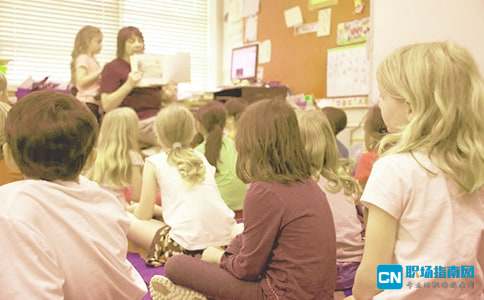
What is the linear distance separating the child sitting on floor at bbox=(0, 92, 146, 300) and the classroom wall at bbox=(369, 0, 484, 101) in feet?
7.17

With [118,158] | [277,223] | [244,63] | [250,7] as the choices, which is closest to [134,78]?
[118,158]

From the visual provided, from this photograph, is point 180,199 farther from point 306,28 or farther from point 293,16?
point 293,16

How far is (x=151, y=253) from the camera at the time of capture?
218cm

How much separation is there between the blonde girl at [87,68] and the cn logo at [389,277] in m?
2.89

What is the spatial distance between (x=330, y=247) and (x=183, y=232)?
0.79 meters

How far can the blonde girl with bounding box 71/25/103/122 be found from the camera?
11.9 feet

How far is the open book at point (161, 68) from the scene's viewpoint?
11.6 ft

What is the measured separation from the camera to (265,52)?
15.5 feet

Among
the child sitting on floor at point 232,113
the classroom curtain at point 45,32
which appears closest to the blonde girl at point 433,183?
the child sitting on floor at point 232,113

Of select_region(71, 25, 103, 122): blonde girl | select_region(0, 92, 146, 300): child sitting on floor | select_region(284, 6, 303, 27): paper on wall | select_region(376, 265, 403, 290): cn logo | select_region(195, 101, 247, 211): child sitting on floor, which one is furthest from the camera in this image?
select_region(284, 6, 303, 27): paper on wall

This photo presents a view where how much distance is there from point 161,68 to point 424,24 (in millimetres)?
1809

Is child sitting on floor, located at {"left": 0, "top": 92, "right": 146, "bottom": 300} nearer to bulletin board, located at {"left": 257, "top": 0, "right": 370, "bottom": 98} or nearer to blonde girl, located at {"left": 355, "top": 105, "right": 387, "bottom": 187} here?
blonde girl, located at {"left": 355, "top": 105, "right": 387, "bottom": 187}

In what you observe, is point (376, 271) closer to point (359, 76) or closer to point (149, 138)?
point (149, 138)

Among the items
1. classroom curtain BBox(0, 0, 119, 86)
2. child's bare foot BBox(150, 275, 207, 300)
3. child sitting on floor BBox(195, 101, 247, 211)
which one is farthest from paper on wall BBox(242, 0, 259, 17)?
child's bare foot BBox(150, 275, 207, 300)
